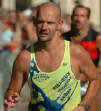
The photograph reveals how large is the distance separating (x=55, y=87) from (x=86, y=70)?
1.09 ft

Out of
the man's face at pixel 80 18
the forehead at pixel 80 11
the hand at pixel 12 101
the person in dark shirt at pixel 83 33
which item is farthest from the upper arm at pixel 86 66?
the forehead at pixel 80 11

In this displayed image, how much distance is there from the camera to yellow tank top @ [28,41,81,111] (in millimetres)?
3840

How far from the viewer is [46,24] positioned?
3732 mm

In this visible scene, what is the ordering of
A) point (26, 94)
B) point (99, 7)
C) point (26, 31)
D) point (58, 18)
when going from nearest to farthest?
1. point (58, 18)
2. point (26, 94)
3. point (26, 31)
4. point (99, 7)

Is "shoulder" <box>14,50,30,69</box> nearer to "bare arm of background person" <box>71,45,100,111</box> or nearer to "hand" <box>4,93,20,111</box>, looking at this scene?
"hand" <box>4,93,20,111</box>

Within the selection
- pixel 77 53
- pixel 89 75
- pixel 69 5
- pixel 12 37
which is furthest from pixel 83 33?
pixel 69 5

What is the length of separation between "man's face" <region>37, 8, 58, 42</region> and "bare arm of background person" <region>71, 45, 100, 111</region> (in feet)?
0.89

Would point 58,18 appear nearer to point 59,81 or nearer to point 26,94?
point 59,81

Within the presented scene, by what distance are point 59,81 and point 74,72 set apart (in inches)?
6.1

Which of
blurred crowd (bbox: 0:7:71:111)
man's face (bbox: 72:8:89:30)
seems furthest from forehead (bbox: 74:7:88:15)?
blurred crowd (bbox: 0:7:71:111)

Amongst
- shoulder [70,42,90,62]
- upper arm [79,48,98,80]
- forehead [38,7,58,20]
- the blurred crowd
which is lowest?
the blurred crowd

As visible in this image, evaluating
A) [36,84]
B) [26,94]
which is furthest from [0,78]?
[36,84]

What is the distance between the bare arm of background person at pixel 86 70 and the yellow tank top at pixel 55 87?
0.26 ft

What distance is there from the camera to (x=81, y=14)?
6.18 meters
